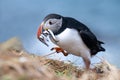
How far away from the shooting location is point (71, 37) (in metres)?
9.12

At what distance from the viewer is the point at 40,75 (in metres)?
2.45

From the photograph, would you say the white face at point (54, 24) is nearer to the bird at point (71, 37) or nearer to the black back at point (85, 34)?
the bird at point (71, 37)

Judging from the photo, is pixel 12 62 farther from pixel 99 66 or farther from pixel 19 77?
pixel 99 66

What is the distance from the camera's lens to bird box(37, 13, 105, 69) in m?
9.18

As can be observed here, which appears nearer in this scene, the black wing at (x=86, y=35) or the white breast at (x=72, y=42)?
the white breast at (x=72, y=42)

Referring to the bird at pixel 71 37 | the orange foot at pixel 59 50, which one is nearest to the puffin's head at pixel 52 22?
the bird at pixel 71 37

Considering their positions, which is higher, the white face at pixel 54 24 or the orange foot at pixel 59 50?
the white face at pixel 54 24

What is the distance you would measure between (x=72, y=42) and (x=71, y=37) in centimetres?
12

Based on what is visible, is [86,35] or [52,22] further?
[52,22]

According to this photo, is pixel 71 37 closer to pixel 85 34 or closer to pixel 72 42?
pixel 72 42

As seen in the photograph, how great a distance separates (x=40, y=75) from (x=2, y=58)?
0.22 metres

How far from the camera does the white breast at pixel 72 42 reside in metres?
9.13

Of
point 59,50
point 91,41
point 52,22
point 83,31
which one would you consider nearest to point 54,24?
point 52,22

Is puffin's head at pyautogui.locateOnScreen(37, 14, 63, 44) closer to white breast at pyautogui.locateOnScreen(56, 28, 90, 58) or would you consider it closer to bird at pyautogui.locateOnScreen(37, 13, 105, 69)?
bird at pyautogui.locateOnScreen(37, 13, 105, 69)
